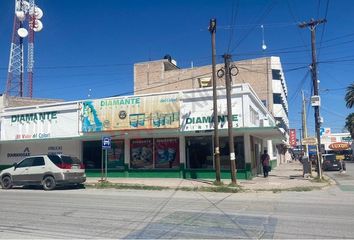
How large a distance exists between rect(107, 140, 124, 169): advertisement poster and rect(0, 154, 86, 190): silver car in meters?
5.72

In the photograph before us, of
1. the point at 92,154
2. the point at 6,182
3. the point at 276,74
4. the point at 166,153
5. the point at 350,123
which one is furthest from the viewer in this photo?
the point at 350,123

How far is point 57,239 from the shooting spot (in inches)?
313

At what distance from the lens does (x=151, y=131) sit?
81.5 ft

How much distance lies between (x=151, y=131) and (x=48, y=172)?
A: 269 inches

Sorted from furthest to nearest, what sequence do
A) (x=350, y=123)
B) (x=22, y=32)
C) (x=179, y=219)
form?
1. (x=350, y=123)
2. (x=22, y=32)
3. (x=179, y=219)

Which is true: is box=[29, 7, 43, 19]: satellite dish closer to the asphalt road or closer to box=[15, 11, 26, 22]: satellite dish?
box=[15, 11, 26, 22]: satellite dish

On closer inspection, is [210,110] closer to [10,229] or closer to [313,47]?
[313,47]

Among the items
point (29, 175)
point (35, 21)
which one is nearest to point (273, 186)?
point (29, 175)

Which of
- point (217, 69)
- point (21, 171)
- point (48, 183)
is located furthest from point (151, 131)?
point (217, 69)

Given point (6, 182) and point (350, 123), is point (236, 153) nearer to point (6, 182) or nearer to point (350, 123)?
point (6, 182)

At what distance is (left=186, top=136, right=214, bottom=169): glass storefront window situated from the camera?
24.6 metres

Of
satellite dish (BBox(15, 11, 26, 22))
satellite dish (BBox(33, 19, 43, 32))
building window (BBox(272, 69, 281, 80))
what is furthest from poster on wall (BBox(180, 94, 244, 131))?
building window (BBox(272, 69, 281, 80))

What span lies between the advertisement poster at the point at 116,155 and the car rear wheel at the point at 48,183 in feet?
23.2

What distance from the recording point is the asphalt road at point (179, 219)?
8406 millimetres
